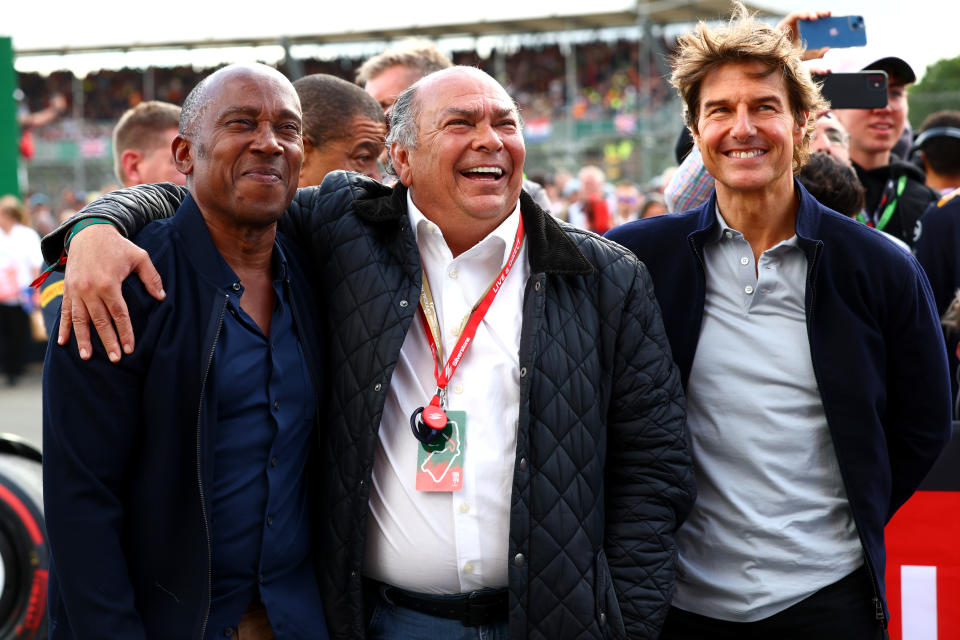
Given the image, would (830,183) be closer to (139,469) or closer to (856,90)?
(856,90)

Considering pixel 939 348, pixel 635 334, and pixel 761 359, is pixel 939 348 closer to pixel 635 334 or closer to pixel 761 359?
pixel 761 359

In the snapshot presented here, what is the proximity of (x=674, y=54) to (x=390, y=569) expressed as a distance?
67.4 inches

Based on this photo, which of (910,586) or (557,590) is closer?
(557,590)

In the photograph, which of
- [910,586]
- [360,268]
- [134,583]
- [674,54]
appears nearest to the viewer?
[134,583]

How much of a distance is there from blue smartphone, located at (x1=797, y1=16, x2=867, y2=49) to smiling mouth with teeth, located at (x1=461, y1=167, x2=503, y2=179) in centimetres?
167

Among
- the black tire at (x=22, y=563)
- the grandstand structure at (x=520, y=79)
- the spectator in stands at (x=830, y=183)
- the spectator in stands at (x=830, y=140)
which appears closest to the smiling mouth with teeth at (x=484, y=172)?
the spectator in stands at (x=830, y=183)

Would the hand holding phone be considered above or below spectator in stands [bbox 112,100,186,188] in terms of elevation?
above

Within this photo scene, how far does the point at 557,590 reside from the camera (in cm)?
226

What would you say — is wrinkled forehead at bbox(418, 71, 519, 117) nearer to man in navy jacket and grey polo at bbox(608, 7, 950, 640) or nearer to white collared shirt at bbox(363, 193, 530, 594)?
white collared shirt at bbox(363, 193, 530, 594)

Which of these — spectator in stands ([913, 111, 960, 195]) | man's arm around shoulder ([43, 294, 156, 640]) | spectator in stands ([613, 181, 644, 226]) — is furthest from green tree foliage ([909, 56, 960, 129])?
man's arm around shoulder ([43, 294, 156, 640])

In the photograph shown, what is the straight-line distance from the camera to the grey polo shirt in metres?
2.55

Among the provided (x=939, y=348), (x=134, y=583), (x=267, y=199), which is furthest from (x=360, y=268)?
(x=939, y=348)

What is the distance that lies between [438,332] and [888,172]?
290 cm

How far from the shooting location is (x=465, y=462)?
231cm
